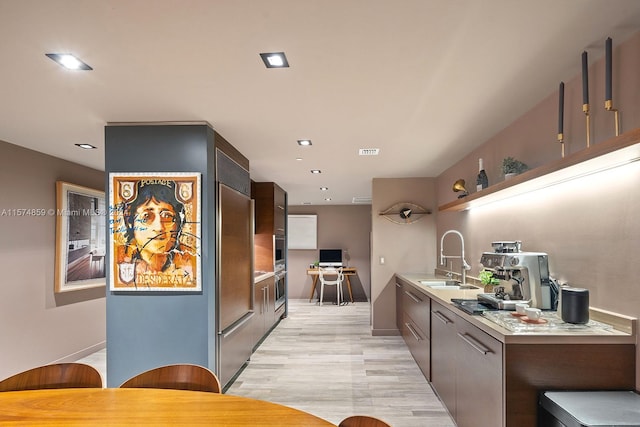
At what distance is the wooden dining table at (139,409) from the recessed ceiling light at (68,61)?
165 centimetres

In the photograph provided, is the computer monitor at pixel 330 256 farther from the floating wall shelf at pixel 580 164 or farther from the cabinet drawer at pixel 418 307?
the floating wall shelf at pixel 580 164

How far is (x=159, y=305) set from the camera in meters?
3.31

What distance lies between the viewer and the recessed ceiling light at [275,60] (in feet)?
7.00

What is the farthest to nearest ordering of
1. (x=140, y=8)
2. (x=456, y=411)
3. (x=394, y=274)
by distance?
(x=394, y=274)
(x=456, y=411)
(x=140, y=8)

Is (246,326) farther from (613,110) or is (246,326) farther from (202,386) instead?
(613,110)

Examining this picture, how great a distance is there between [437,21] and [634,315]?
1712 mm

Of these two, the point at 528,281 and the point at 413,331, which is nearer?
the point at 528,281

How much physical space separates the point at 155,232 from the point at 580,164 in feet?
9.71

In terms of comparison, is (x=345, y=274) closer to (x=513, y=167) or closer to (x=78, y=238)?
(x=78, y=238)

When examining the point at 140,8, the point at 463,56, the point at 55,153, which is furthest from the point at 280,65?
the point at 55,153

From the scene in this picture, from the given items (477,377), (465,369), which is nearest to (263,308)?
(465,369)

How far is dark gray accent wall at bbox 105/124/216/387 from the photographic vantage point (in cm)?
331

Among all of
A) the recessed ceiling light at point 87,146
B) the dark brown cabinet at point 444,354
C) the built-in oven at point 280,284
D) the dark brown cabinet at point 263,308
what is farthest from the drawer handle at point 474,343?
the built-in oven at point 280,284

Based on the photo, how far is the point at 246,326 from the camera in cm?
456
